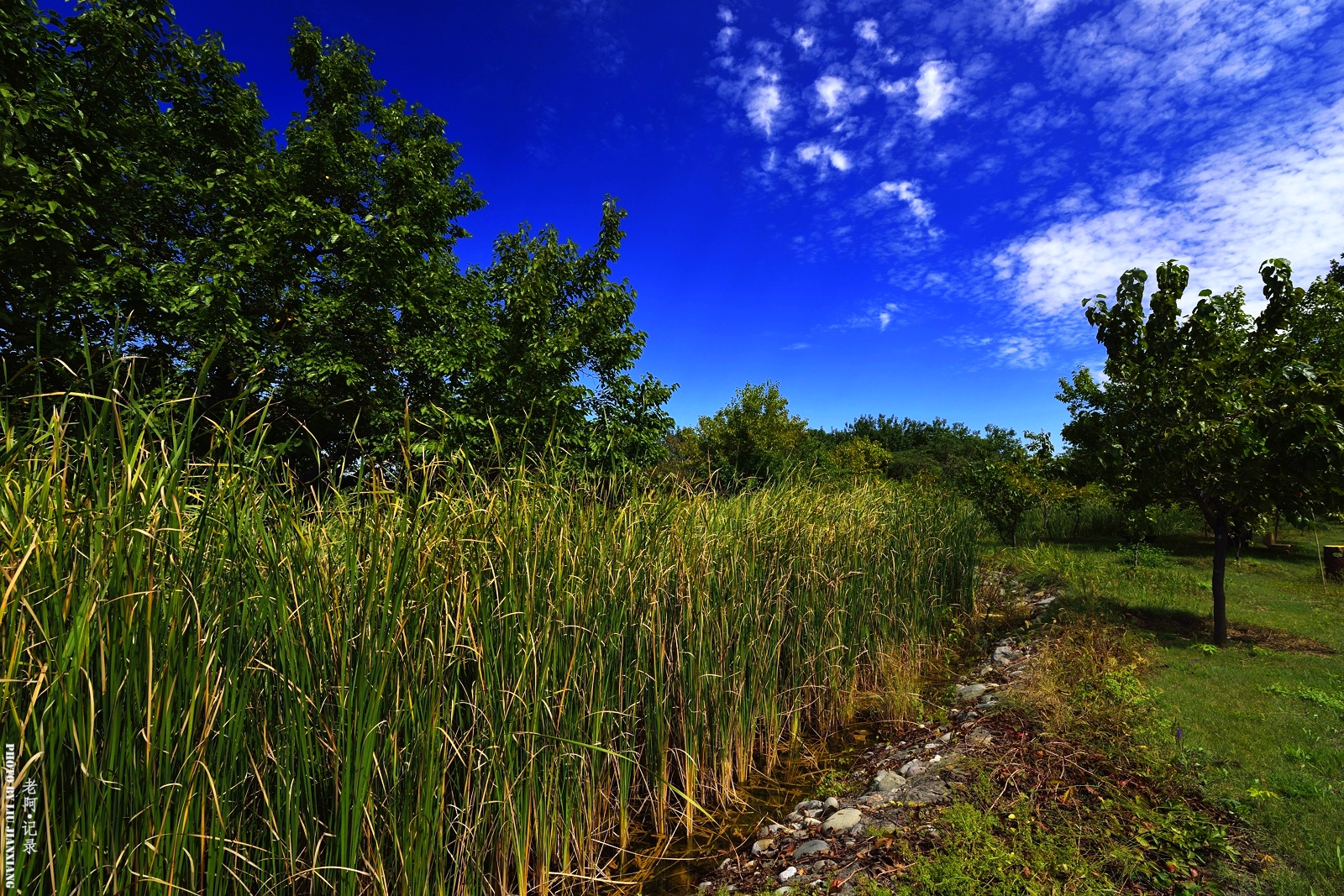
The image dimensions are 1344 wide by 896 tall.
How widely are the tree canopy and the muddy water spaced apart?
4.36 m

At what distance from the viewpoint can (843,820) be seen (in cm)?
311

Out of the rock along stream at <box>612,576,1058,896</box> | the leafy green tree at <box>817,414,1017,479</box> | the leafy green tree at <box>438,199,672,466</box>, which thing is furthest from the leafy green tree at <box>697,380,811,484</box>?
the rock along stream at <box>612,576,1058,896</box>

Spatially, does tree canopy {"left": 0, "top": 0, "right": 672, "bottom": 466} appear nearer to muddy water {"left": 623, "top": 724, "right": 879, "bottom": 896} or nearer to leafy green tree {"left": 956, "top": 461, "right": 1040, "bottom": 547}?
muddy water {"left": 623, "top": 724, "right": 879, "bottom": 896}

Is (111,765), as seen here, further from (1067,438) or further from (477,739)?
(1067,438)

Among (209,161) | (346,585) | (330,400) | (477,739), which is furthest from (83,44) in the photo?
(477,739)

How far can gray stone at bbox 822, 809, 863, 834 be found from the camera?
3.07 m

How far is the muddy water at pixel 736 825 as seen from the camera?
2912mm

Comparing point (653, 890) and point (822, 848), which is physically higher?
point (822, 848)

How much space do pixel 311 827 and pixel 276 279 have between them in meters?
10.5

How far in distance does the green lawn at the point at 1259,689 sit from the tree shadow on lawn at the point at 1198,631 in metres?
0.02

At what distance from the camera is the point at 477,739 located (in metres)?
2.31

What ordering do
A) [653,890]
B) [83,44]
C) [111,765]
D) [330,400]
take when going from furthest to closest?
1. [330,400]
2. [83,44]
3. [653,890]
4. [111,765]

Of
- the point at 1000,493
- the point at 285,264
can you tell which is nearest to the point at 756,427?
the point at 1000,493
